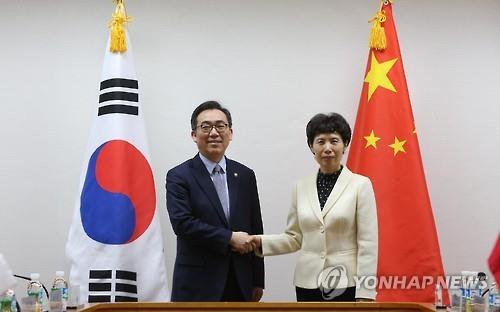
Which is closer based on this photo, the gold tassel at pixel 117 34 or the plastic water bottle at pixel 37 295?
the plastic water bottle at pixel 37 295

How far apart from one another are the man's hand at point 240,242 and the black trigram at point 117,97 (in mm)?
1070

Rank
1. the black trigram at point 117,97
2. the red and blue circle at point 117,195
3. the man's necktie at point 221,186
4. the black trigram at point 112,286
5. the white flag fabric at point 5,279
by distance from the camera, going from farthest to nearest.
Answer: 1. the black trigram at point 117,97
2. the red and blue circle at point 117,195
3. the black trigram at point 112,286
4. the man's necktie at point 221,186
5. the white flag fabric at point 5,279

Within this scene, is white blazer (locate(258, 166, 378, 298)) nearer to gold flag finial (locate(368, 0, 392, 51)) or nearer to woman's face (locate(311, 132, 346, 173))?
woman's face (locate(311, 132, 346, 173))

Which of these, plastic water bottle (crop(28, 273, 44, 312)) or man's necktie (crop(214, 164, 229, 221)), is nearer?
plastic water bottle (crop(28, 273, 44, 312))

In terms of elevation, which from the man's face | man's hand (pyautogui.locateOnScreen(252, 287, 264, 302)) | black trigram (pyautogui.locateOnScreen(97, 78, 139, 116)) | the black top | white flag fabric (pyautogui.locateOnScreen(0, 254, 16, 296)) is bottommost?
man's hand (pyautogui.locateOnScreen(252, 287, 264, 302))

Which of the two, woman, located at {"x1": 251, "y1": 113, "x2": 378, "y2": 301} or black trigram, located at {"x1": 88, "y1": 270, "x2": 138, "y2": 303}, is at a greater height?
woman, located at {"x1": 251, "y1": 113, "x2": 378, "y2": 301}

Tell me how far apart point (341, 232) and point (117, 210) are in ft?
4.07

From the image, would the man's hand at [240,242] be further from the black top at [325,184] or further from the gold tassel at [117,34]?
the gold tassel at [117,34]

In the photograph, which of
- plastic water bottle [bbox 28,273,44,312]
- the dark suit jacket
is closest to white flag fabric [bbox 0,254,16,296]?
plastic water bottle [bbox 28,273,44,312]

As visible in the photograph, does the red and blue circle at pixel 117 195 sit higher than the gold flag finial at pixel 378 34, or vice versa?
the gold flag finial at pixel 378 34

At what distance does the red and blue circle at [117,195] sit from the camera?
327cm

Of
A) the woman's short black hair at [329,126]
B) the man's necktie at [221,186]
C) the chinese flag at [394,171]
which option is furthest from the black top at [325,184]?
the chinese flag at [394,171]

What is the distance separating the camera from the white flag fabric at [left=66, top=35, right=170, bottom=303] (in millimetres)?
3223

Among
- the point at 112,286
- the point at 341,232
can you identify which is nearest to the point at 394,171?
the point at 341,232
